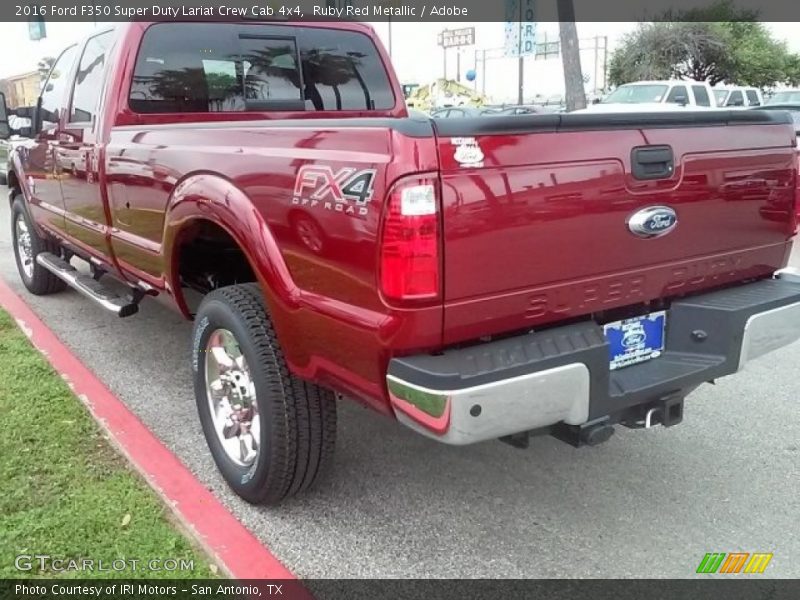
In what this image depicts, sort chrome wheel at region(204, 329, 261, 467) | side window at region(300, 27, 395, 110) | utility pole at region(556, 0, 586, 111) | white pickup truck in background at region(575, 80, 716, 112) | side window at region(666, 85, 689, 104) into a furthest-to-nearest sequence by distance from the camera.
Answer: white pickup truck in background at region(575, 80, 716, 112)
side window at region(666, 85, 689, 104)
utility pole at region(556, 0, 586, 111)
side window at region(300, 27, 395, 110)
chrome wheel at region(204, 329, 261, 467)

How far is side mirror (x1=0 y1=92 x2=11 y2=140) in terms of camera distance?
5344 mm

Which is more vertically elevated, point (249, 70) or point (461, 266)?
point (249, 70)

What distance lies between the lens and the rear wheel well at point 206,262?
3303mm

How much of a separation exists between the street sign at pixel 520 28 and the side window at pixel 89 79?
11.9 meters

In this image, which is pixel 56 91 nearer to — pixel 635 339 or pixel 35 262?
pixel 35 262

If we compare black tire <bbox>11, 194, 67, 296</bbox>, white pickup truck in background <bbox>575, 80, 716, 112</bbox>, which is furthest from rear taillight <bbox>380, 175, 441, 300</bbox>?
white pickup truck in background <bbox>575, 80, 716, 112</bbox>

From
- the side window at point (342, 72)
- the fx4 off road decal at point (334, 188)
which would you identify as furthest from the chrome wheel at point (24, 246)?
the fx4 off road decal at point (334, 188)

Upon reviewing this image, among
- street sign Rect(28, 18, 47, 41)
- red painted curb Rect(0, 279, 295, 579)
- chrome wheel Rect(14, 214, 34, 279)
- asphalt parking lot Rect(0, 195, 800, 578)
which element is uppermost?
street sign Rect(28, 18, 47, 41)

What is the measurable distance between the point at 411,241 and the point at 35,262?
5065 millimetres

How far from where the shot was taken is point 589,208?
244 centimetres

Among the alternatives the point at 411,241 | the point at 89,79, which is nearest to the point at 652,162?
the point at 411,241

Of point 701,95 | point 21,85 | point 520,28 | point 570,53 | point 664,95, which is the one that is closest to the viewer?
point 570,53

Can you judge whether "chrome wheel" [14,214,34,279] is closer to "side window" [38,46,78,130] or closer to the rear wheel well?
"side window" [38,46,78,130]

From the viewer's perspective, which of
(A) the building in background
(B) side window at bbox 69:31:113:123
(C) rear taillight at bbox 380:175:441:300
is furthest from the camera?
(A) the building in background
